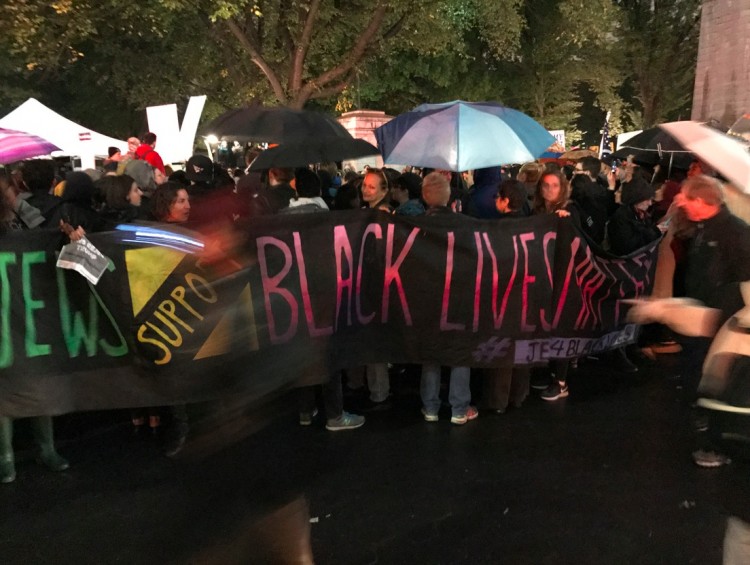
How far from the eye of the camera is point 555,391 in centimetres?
547

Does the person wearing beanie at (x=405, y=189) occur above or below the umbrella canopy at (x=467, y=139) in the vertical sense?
below

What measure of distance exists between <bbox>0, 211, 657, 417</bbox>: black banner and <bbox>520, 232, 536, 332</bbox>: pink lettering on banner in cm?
2

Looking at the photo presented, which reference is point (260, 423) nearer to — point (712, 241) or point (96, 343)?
point (96, 343)

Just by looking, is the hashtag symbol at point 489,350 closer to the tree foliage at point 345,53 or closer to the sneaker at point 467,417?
the sneaker at point 467,417

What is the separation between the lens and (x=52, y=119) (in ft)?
41.3

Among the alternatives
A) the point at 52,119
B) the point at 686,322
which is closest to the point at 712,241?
the point at 686,322

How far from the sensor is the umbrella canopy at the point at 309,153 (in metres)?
5.60

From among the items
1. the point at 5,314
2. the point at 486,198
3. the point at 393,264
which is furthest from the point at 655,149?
the point at 5,314

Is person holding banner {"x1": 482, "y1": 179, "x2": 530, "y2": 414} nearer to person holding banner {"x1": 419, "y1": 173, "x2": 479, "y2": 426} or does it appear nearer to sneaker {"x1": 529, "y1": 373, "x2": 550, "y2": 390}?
person holding banner {"x1": 419, "y1": 173, "x2": 479, "y2": 426}

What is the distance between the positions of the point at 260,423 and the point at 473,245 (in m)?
2.12

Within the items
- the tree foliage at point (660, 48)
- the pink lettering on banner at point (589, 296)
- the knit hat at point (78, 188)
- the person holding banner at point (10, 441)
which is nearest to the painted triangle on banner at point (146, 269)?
the knit hat at point (78, 188)

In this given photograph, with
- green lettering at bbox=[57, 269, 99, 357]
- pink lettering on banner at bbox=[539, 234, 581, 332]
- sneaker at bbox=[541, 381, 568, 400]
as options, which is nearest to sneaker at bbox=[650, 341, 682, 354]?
sneaker at bbox=[541, 381, 568, 400]

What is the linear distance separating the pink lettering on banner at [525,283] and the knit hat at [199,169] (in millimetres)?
3381

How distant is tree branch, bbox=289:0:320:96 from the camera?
13.1 metres
